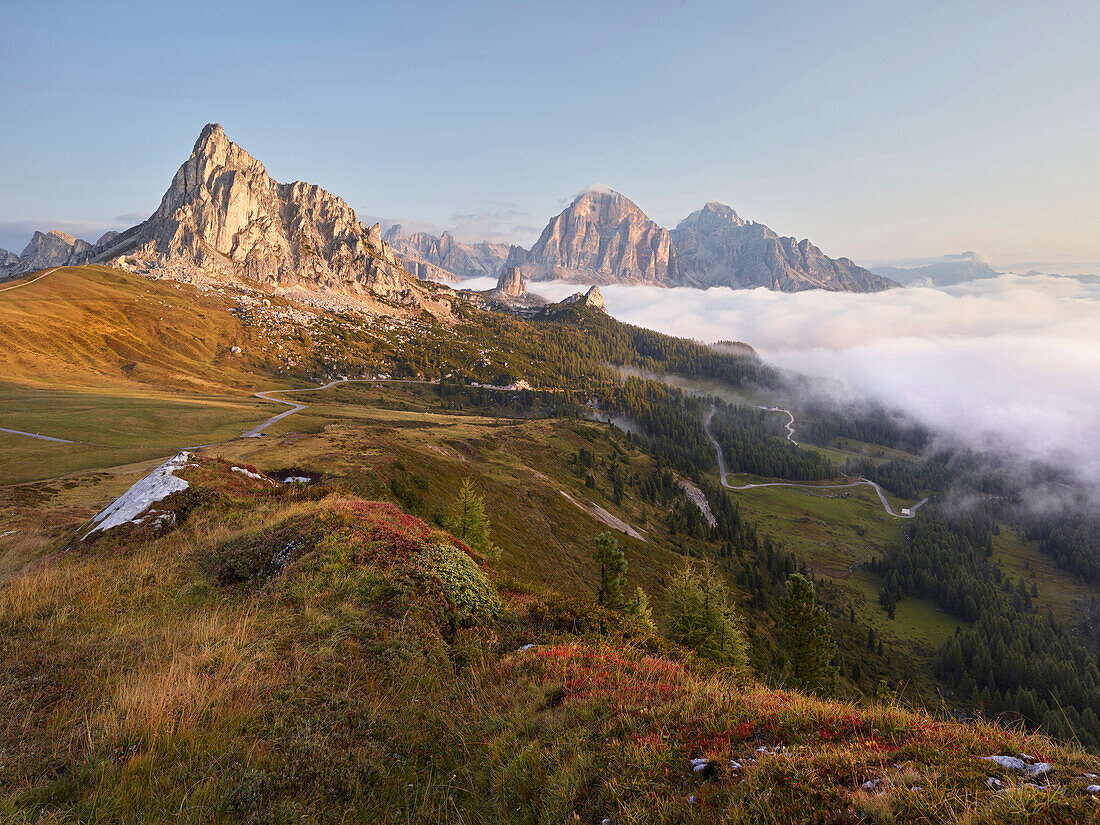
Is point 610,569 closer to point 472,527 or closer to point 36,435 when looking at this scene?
point 472,527

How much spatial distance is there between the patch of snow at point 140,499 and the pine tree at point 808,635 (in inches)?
2097

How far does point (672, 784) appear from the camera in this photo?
570cm

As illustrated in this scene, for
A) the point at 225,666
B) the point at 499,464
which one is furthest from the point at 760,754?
Result: the point at 499,464

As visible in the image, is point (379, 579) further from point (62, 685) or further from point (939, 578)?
point (939, 578)

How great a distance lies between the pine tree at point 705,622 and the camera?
3734cm

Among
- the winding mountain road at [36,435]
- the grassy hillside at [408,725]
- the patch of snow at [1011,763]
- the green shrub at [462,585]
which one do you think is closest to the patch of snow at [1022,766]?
the patch of snow at [1011,763]

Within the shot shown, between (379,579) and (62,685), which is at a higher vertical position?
(62,685)

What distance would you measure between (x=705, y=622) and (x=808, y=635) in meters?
17.4

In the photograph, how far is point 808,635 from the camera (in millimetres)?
46656

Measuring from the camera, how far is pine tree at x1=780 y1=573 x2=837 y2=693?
1821 inches

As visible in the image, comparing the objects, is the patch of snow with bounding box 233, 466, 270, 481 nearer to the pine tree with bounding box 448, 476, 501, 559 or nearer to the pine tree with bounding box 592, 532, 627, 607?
the pine tree with bounding box 448, 476, 501, 559

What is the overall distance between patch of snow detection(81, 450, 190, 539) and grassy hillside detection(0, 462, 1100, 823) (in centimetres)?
518

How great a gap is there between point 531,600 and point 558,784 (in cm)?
880

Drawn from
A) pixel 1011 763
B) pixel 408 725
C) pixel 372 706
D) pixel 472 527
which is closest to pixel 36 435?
pixel 472 527
